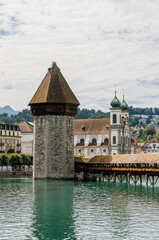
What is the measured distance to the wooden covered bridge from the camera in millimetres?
56031

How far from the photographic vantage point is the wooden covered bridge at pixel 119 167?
5603 centimetres

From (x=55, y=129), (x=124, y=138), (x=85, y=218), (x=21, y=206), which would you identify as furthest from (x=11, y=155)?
(x=85, y=218)

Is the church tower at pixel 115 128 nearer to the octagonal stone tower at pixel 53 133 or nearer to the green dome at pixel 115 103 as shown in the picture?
the green dome at pixel 115 103

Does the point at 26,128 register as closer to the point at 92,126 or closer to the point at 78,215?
the point at 92,126

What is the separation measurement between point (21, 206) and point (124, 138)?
77.6m

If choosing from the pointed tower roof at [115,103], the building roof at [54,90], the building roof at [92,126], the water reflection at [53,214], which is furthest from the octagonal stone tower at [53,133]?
the building roof at [92,126]

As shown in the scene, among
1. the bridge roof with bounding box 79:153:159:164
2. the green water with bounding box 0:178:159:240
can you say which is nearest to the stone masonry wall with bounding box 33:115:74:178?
the bridge roof with bounding box 79:153:159:164

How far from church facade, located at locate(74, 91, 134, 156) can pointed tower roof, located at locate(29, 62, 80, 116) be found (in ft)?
148

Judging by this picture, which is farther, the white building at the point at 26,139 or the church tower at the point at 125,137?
the church tower at the point at 125,137

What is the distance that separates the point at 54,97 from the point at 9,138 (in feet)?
115

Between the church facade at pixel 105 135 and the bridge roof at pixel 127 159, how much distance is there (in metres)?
42.2

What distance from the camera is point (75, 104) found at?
61.2 metres

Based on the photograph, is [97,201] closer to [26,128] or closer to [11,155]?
[11,155]

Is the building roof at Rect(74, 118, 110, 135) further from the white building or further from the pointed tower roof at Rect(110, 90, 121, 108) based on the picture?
the white building
